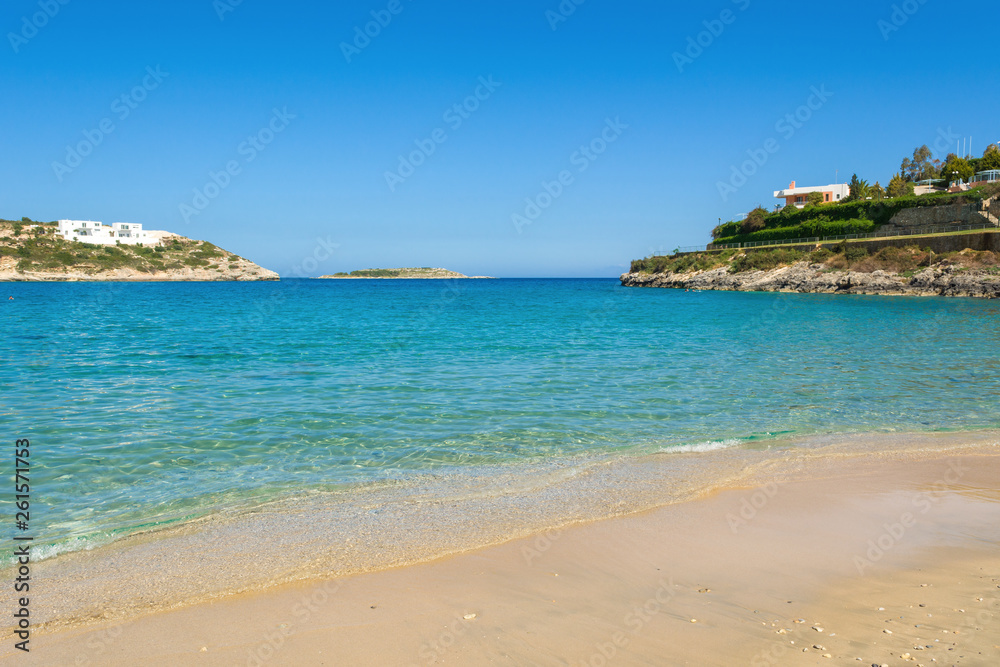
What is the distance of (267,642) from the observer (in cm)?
385

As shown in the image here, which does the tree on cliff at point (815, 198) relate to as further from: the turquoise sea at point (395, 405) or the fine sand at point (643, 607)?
the fine sand at point (643, 607)

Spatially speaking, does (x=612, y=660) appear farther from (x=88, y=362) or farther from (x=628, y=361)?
(x=88, y=362)

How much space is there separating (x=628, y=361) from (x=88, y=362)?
15145mm

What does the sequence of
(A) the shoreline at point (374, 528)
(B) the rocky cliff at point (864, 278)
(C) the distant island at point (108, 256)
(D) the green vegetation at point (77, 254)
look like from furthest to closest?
(D) the green vegetation at point (77, 254)
(C) the distant island at point (108, 256)
(B) the rocky cliff at point (864, 278)
(A) the shoreline at point (374, 528)

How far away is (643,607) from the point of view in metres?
4.26

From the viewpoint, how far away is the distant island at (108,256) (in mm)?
117938

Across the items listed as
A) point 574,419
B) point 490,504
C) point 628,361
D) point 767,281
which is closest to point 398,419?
point 574,419

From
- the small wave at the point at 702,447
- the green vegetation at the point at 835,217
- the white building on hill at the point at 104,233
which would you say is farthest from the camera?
the white building on hill at the point at 104,233

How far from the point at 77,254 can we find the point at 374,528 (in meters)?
150

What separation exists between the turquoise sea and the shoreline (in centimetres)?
42

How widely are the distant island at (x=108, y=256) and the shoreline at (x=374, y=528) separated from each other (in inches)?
5525

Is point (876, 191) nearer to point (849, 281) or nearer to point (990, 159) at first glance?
point (990, 159)

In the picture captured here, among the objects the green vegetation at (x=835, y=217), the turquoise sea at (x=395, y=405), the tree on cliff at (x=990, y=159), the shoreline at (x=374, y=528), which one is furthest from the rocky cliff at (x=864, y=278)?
the shoreline at (x=374, y=528)

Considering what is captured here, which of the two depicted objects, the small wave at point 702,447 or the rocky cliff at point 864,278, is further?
the rocky cliff at point 864,278
